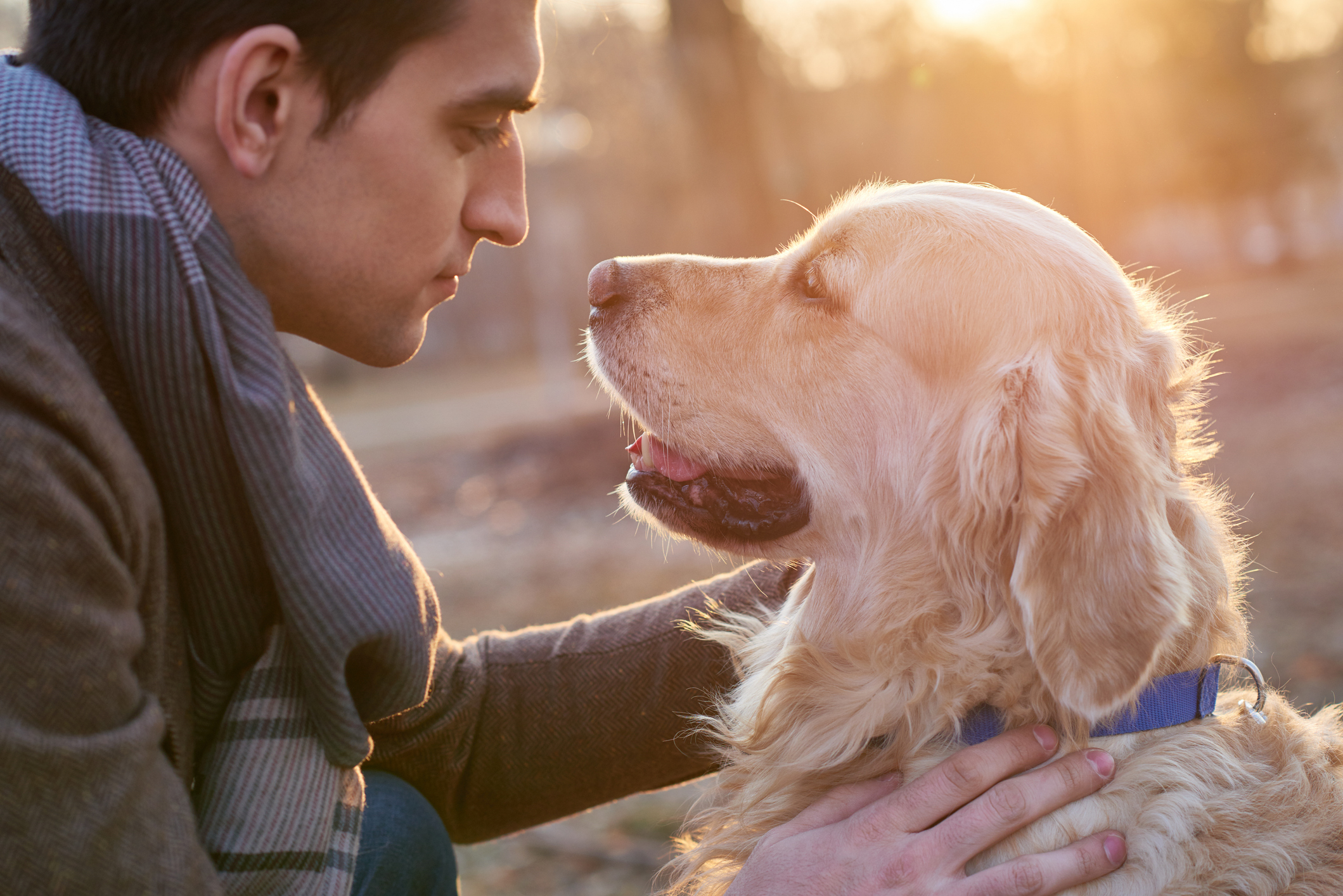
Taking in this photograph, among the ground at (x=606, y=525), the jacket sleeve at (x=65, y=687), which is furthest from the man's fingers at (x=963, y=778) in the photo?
the jacket sleeve at (x=65, y=687)

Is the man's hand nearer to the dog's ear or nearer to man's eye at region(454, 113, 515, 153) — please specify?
the dog's ear

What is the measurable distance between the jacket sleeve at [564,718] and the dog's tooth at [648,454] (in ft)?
1.10

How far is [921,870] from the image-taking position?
171 cm

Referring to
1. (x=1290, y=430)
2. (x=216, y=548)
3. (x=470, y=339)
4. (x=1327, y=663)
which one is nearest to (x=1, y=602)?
(x=216, y=548)

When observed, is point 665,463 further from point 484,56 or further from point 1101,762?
point 1101,762

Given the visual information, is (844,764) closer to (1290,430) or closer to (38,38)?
(38,38)

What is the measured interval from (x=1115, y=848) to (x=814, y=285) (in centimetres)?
134

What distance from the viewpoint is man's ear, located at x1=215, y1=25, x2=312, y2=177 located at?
1528mm

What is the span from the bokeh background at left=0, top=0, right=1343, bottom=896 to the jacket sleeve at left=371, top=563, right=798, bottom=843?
723 mm

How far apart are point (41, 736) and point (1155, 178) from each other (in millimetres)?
32735

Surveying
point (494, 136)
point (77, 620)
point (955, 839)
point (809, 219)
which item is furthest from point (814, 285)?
point (809, 219)

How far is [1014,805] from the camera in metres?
1.73

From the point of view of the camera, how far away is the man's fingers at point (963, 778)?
1.79 metres

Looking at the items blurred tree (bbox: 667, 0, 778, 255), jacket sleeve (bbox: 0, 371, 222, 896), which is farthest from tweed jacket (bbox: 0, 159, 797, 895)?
blurred tree (bbox: 667, 0, 778, 255)
